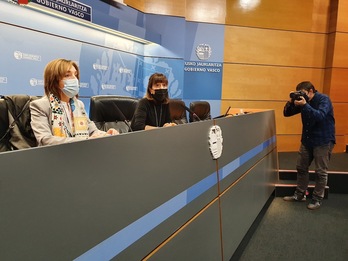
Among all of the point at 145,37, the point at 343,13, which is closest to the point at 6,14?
the point at 145,37

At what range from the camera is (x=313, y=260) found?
2.27 meters

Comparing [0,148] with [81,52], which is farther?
[81,52]

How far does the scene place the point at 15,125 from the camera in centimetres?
144

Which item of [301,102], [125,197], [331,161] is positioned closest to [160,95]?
[125,197]

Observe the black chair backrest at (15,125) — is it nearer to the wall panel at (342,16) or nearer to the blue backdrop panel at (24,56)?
the blue backdrop panel at (24,56)

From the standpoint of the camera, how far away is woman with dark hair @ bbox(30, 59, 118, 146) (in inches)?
55.8

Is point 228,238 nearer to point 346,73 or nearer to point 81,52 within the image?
point 81,52

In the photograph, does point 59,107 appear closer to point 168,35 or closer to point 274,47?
point 168,35

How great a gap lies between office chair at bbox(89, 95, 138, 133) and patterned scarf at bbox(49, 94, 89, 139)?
36.5 inches

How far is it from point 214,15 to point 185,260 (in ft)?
15.4

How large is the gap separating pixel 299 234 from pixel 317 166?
0.91 m

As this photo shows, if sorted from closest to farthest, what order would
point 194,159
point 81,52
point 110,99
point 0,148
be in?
point 0,148
point 194,159
point 110,99
point 81,52

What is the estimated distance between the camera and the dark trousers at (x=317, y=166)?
3.27 meters

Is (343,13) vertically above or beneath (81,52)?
above
